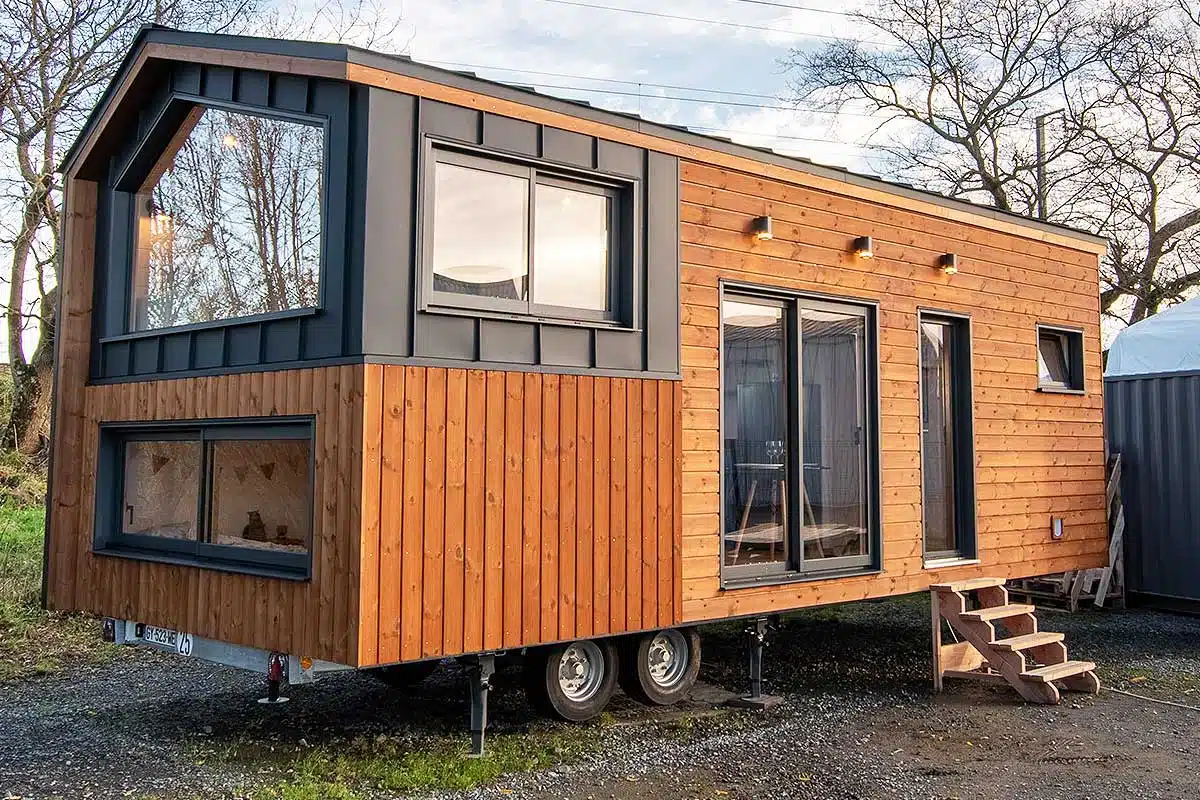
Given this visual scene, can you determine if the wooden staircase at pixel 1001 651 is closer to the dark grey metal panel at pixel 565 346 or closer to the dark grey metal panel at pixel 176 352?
the dark grey metal panel at pixel 565 346

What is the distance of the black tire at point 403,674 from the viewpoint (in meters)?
6.33

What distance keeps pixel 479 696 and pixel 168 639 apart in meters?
1.77

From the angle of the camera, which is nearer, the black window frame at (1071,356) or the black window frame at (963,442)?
the black window frame at (963,442)

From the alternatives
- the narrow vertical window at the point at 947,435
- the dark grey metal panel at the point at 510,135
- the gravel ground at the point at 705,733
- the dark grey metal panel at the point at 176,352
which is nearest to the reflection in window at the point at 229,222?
the dark grey metal panel at the point at 176,352

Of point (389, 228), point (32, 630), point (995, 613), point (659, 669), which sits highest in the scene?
point (389, 228)

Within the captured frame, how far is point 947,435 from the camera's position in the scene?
7477 millimetres

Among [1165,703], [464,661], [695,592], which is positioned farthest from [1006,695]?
[464,661]

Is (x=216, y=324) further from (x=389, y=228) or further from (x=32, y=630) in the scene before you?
(x=32, y=630)

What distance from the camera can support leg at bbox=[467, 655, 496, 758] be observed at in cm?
504

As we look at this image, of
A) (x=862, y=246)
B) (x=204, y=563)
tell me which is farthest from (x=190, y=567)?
(x=862, y=246)

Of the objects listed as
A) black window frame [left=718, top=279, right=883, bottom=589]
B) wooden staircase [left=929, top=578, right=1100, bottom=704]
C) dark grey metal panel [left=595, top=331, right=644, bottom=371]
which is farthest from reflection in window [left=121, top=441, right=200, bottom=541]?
wooden staircase [left=929, top=578, right=1100, bottom=704]

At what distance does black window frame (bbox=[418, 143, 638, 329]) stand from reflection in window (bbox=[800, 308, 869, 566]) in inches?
58.8

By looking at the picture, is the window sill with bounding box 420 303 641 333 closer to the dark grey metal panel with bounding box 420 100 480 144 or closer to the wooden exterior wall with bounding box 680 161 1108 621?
the wooden exterior wall with bounding box 680 161 1108 621

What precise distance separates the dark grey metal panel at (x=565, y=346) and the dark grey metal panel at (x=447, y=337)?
1.37 feet
